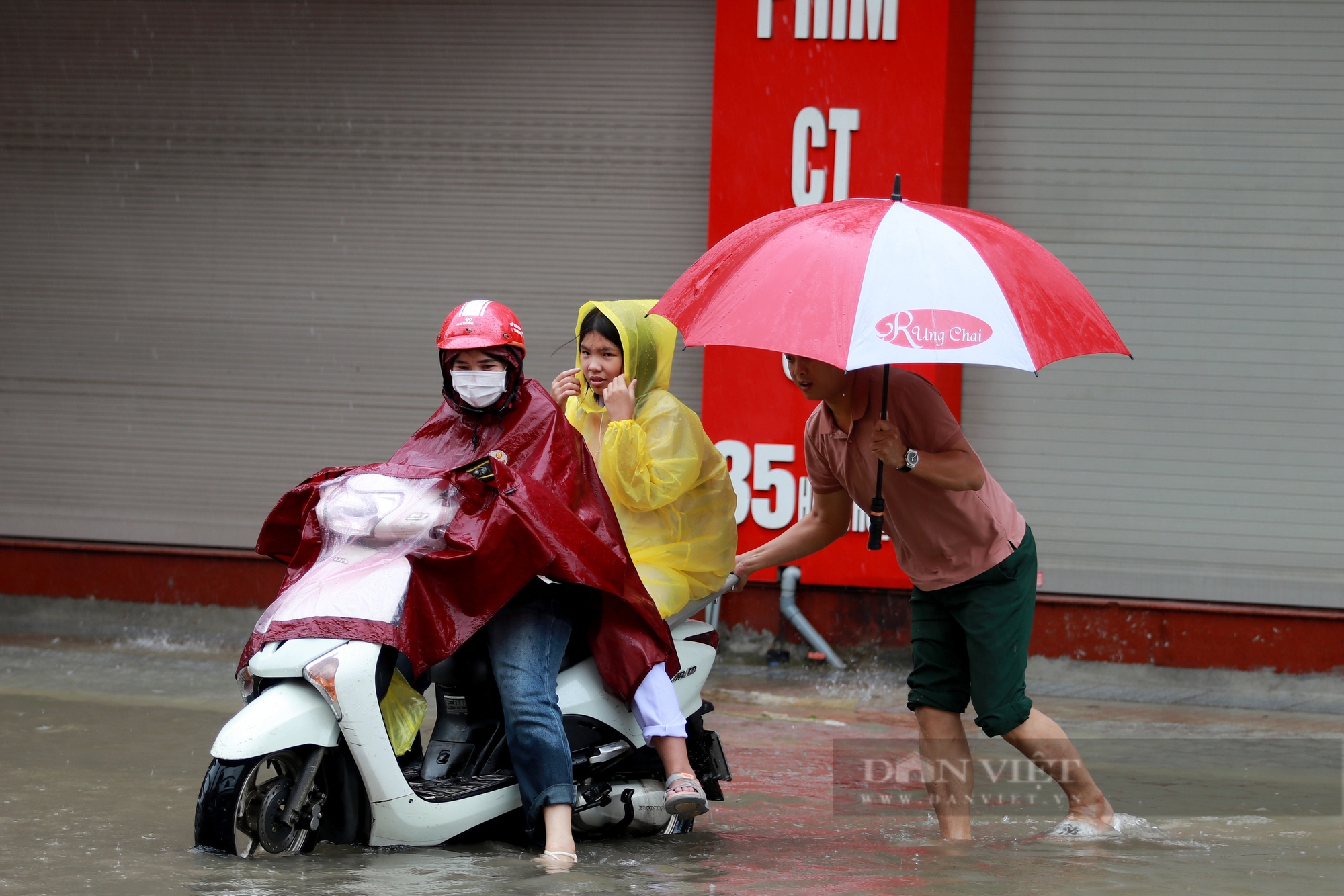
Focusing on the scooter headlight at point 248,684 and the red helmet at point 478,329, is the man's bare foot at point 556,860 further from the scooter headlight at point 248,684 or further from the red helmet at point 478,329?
the red helmet at point 478,329

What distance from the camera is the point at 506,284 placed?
861cm

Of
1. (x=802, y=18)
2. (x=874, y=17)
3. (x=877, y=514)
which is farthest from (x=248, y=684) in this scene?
(x=874, y=17)

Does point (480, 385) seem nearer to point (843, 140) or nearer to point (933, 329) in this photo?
point (933, 329)

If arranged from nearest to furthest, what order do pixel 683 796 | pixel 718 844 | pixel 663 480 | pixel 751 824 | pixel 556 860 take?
pixel 556 860 < pixel 683 796 < pixel 718 844 < pixel 663 480 < pixel 751 824

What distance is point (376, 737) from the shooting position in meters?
3.58

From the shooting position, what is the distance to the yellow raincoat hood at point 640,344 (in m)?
4.58

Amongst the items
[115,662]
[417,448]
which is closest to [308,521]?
[417,448]

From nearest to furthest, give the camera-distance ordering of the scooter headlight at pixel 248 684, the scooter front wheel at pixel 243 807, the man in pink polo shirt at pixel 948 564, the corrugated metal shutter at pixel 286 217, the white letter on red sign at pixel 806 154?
the scooter front wheel at pixel 243 807 → the scooter headlight at pixel 248 684 → the man in pink polo shirt at pixel 948 564 → the white letter on red sign at pixel 806 154 → the corrugated metal shutter at pixel 286 217

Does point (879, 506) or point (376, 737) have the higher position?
point (879, 506)

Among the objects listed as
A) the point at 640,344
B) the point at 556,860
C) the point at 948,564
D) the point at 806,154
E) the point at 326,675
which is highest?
the point at 806,154

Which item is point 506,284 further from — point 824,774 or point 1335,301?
point 1335,301

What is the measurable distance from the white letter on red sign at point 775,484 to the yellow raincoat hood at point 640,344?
127 inches

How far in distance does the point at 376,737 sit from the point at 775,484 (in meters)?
4.65

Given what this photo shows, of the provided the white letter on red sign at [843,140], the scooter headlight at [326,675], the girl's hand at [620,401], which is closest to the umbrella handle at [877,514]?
the girl's hand at [620,401]
